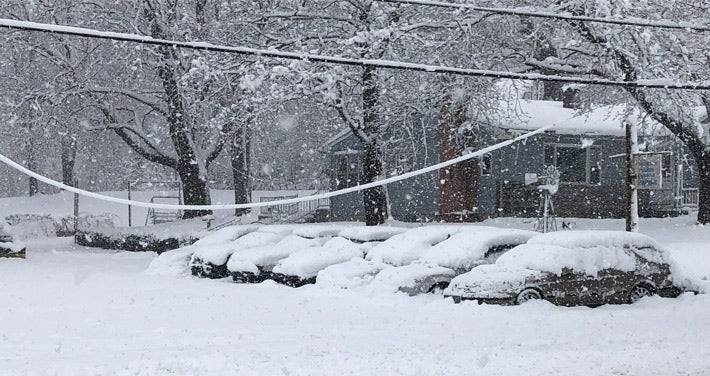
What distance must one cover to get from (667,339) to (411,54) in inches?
521

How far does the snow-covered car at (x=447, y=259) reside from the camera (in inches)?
637

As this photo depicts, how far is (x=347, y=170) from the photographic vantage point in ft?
129

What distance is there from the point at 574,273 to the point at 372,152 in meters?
13.0

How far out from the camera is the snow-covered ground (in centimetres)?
1030

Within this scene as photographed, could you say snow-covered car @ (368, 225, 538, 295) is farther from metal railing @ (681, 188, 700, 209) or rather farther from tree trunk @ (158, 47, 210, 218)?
metal railing @ (681, 188, 700, 209)

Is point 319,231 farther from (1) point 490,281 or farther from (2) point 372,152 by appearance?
(2) point 372,152

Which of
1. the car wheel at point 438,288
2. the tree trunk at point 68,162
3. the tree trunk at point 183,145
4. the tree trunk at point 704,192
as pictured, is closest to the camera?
the car wheel at point 438,288

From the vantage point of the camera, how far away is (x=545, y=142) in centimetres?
3500

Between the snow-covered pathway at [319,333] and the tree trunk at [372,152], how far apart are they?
980 cm

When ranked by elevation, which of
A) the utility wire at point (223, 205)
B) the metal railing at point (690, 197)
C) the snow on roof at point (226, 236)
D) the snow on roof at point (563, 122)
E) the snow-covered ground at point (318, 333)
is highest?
the snow on roof at point (563, 122)

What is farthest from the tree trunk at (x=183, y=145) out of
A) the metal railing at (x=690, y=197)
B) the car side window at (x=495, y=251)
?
the metal railing at (x=690, y=197)

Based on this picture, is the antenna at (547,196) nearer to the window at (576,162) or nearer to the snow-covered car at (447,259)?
the window at (576,162)

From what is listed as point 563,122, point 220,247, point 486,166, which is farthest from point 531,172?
point 220,247

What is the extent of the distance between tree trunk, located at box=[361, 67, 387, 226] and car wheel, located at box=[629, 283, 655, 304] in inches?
489
